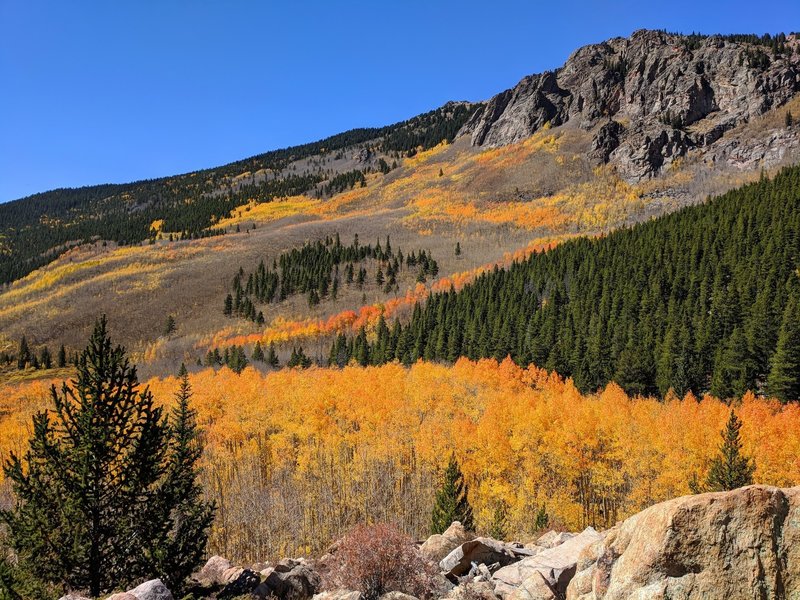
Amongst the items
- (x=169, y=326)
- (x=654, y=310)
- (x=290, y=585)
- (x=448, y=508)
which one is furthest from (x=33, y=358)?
(x=290, y=585)

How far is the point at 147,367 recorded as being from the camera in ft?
389

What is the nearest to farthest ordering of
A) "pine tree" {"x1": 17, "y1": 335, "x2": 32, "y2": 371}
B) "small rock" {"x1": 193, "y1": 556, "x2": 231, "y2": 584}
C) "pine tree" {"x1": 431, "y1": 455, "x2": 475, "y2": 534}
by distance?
"small rock" {"x1": 193, "y1": 556, "x2": 231, "y2": 584} → "pine tree" {"x1": 431, "y1": 455, "x2": 475, "y2": 534} → "pine tree" {"x1": 17, "y1": 335, "x2": 32, "y2": 371}

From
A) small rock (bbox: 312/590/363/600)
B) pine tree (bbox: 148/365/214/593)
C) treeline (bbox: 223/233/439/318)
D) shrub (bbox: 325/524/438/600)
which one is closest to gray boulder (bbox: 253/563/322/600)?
shrub (bbox: 325/524/438/600)

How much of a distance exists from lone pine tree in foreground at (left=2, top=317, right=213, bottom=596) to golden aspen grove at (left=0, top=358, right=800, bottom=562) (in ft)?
115

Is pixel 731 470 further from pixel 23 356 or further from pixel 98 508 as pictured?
pixel 23 356

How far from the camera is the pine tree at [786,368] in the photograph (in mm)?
57875

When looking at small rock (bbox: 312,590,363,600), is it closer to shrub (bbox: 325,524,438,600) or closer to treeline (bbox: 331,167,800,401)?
shrub (bbox: 325,524,438,600)

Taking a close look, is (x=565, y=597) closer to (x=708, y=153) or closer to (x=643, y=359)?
(x=643, y=359)

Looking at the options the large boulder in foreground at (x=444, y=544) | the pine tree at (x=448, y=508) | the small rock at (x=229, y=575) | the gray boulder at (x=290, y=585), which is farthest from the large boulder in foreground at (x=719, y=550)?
the pine tree at (x=448, y=508)

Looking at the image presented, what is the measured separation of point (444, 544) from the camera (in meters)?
17.0

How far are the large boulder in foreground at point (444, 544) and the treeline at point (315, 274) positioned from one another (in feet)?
422

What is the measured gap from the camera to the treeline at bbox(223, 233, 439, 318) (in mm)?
149375

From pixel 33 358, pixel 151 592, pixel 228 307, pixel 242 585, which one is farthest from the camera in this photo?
pixel 228 307

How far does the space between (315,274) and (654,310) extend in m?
104
